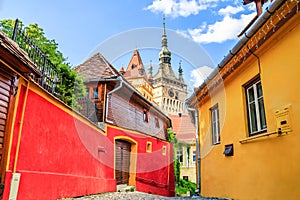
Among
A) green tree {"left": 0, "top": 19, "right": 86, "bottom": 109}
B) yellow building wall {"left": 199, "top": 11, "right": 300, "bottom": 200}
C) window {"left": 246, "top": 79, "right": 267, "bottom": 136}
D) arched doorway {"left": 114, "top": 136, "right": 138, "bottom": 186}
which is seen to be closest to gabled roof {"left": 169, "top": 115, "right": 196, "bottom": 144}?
arched doorway {"left": 114, "top": 136, "right": 138, "bottom": 186}

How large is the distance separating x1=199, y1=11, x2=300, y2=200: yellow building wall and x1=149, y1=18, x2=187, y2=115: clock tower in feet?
255

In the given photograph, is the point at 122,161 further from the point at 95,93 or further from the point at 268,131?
the point at 268,131

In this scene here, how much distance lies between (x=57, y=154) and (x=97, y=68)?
804 cm

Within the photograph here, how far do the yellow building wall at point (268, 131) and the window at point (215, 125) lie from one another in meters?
0.49

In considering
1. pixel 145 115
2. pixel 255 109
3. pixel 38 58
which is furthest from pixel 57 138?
pixel 145 115

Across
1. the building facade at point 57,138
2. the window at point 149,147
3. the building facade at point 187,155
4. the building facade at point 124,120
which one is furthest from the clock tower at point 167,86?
the building facade at point 57,138

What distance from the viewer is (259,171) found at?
4281mm

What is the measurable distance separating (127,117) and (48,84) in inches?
284

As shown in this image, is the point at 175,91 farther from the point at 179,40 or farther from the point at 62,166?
the point at 62,166

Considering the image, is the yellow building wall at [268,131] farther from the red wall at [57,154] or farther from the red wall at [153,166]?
the red wall at [153,166]

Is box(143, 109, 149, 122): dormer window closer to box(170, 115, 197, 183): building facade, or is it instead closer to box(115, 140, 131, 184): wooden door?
box(115, 140, 131, 184): wooden door

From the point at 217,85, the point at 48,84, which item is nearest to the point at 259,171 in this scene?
the point at 217,85

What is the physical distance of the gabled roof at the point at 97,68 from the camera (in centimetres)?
1233

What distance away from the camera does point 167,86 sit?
89125 millimetres
